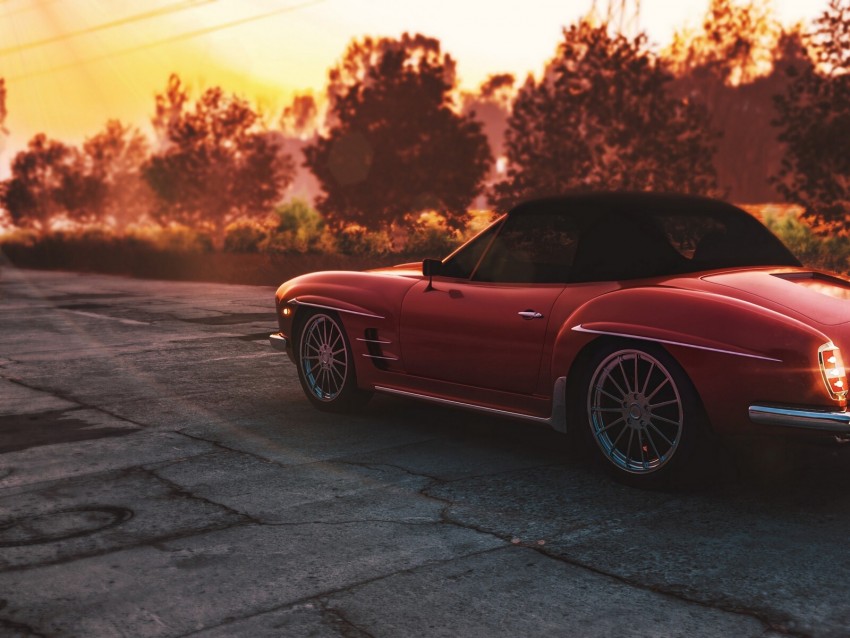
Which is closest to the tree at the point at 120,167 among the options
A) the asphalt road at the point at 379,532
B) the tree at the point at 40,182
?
the tree at the point at 40,182

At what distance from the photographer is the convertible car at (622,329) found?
4.57 meters

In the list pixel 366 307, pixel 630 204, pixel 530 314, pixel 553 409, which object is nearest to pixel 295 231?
pixel 366 307

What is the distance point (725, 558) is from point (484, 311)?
217 centimetres

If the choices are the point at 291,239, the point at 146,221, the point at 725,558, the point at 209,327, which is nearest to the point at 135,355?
the point at 209,327

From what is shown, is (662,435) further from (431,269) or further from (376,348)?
(376,348)

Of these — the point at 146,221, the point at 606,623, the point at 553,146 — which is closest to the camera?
the point at 606,623

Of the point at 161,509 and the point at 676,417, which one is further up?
the point at 676,417

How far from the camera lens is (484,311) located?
575 cm

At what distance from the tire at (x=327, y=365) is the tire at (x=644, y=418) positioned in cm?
215

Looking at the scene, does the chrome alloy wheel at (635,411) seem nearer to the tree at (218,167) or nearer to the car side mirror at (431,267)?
the car side mirror at (431,267)

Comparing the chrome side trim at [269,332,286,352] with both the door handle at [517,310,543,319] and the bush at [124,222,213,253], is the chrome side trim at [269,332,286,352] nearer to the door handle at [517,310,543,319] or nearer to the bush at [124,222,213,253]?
the door handle at [517,310,543,319]

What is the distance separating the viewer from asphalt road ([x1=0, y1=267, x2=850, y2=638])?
3.46 m

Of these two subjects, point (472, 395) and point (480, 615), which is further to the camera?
point (472, 395)

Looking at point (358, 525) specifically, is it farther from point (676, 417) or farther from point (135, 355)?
point (135, 355)
